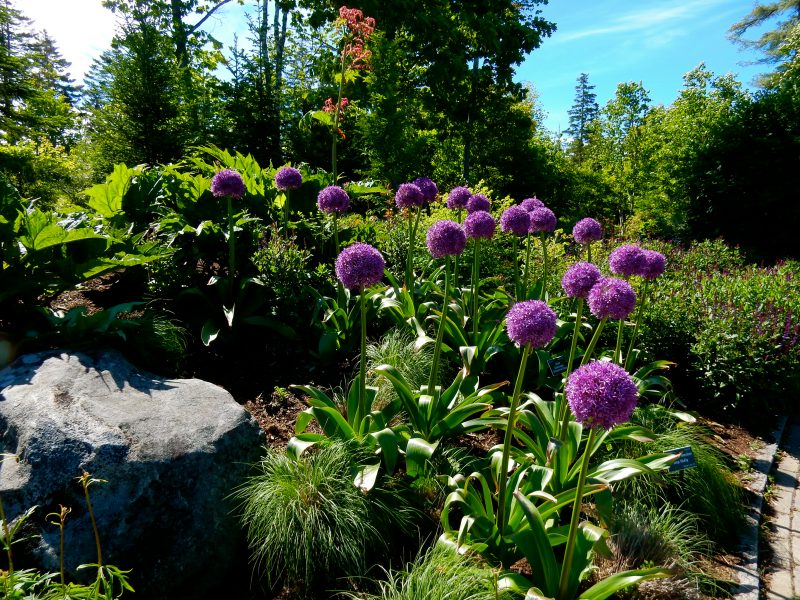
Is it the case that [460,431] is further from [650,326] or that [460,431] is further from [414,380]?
[650,326]

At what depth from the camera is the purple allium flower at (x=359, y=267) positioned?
2.89 metres

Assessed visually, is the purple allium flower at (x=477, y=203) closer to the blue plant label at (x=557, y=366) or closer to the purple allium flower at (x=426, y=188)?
the purple allium flower at (x=426, y=188)

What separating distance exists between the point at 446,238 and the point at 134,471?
7.76 ft

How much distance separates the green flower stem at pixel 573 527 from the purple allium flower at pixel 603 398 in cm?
8

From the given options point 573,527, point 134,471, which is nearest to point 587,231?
point 573,527

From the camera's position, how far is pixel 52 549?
2.41 m

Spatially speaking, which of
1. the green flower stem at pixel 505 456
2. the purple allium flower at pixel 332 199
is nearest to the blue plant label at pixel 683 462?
the green flower stem at pixel 505 456

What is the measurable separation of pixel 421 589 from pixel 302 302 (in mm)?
3221

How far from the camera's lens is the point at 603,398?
1.82 m

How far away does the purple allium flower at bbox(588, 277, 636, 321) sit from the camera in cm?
272

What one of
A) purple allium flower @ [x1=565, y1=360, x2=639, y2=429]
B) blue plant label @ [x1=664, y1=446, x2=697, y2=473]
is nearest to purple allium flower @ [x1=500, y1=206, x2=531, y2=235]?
blue plant label @ [x1=664, y1=446, x2=697, y2=473]

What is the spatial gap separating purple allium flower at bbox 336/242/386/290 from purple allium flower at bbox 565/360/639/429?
1415mm

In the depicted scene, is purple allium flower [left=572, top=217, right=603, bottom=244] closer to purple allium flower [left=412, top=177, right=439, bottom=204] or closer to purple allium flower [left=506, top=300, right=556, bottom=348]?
purple allium flower [left=412, top=177, right=439, bottom=204]

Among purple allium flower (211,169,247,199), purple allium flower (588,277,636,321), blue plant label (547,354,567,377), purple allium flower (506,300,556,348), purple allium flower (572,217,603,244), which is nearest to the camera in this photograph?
purple allium flower (506,300,556,348)
